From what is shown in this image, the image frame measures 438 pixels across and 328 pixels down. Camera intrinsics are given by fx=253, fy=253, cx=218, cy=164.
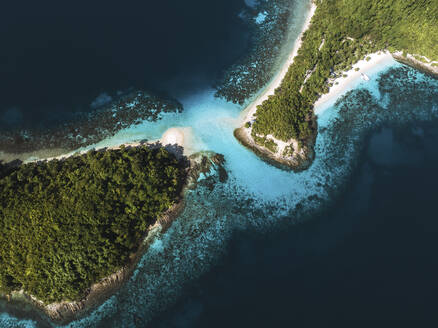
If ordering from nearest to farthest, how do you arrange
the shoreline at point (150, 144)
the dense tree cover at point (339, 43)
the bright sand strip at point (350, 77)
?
the shoreline at point (150, 144), the dense tree cover at point (339, 43), the bright sand strip at point (350, 77)

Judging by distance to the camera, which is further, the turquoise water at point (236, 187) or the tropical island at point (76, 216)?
the turquoise water at point (236, 187)

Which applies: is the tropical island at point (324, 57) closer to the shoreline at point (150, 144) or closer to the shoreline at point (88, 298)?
the shoreline at point (150, 144)

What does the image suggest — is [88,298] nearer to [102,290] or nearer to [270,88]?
[102,290]

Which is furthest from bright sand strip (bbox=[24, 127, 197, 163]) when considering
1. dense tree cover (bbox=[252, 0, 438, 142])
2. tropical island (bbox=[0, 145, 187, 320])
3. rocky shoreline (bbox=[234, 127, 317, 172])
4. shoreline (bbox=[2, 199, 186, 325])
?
shoreline (bbox=[2, 199, 186, 325])

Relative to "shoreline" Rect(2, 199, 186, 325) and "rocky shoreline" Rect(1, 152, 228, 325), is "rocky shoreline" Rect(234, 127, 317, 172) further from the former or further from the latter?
"shoreline" Rect(2, 199, 186, 325)

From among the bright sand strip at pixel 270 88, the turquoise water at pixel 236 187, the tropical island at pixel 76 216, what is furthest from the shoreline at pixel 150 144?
the bright sand strip at pixel 270 88

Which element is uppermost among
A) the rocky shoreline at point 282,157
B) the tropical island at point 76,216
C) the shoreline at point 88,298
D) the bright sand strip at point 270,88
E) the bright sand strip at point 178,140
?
the bright sand strip at point 270,88

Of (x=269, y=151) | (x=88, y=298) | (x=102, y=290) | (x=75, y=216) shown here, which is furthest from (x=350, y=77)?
(x=88, y=298)
